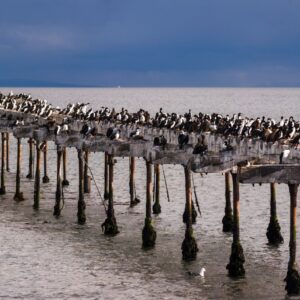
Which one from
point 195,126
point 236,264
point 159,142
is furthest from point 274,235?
point 195,126

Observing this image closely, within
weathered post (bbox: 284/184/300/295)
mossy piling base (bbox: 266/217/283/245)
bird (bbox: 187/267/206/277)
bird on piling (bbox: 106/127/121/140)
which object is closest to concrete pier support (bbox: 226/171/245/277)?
bird (bbox: 187/267/206/277)

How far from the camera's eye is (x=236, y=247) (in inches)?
1364

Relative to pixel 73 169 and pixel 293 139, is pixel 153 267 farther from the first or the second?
pixel 73 169

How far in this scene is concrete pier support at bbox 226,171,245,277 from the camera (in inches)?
1362

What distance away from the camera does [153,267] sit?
124ft

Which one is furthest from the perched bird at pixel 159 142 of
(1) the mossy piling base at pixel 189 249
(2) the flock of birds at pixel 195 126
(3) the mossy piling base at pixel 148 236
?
(1) the mossy piling base at pixel 189 249

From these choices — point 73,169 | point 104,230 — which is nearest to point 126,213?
point 104,230

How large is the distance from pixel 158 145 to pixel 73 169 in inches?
1607

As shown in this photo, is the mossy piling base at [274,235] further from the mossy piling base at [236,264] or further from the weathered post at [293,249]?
the weathered post at [293,249]

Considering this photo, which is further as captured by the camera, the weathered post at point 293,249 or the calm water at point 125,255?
the calm water at point 125,255

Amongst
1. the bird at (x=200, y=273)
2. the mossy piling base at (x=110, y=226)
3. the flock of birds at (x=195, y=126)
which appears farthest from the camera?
the flock of birds at (x=195, y=126)

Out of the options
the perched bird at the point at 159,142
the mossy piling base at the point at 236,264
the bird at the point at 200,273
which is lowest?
the bird at the point at 200,273

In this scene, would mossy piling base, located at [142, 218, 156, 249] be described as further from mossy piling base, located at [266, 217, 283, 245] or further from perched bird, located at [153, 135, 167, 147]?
mossy piling base, located at [266, 217, 283, 245]

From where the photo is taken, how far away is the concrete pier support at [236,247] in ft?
113
